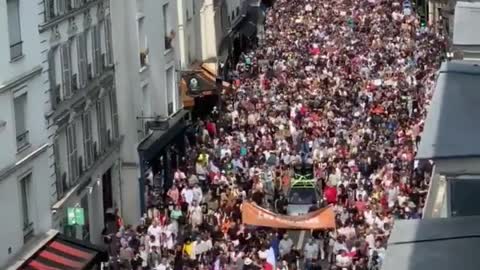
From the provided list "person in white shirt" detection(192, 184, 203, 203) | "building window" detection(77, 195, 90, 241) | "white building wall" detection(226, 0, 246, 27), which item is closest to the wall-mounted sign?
"person in white shirt" detection(192, 184, 203, 203)

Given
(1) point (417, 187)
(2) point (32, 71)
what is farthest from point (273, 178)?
(2) point (32, 71)

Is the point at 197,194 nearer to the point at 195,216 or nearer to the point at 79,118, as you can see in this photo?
the point at 195,216

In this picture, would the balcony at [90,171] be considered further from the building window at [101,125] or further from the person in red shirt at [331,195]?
the person in red shirt at [331,195]

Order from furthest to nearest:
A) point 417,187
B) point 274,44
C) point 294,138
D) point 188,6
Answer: point 274,44, point 188,6, point 294,138, point 417,187

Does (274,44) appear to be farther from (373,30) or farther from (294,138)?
(294,138)

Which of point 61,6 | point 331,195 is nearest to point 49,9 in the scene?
point 61,6

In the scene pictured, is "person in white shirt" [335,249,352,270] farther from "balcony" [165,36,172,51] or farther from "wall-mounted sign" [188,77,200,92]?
"wall-mounted sign" [188,77,200,92]
